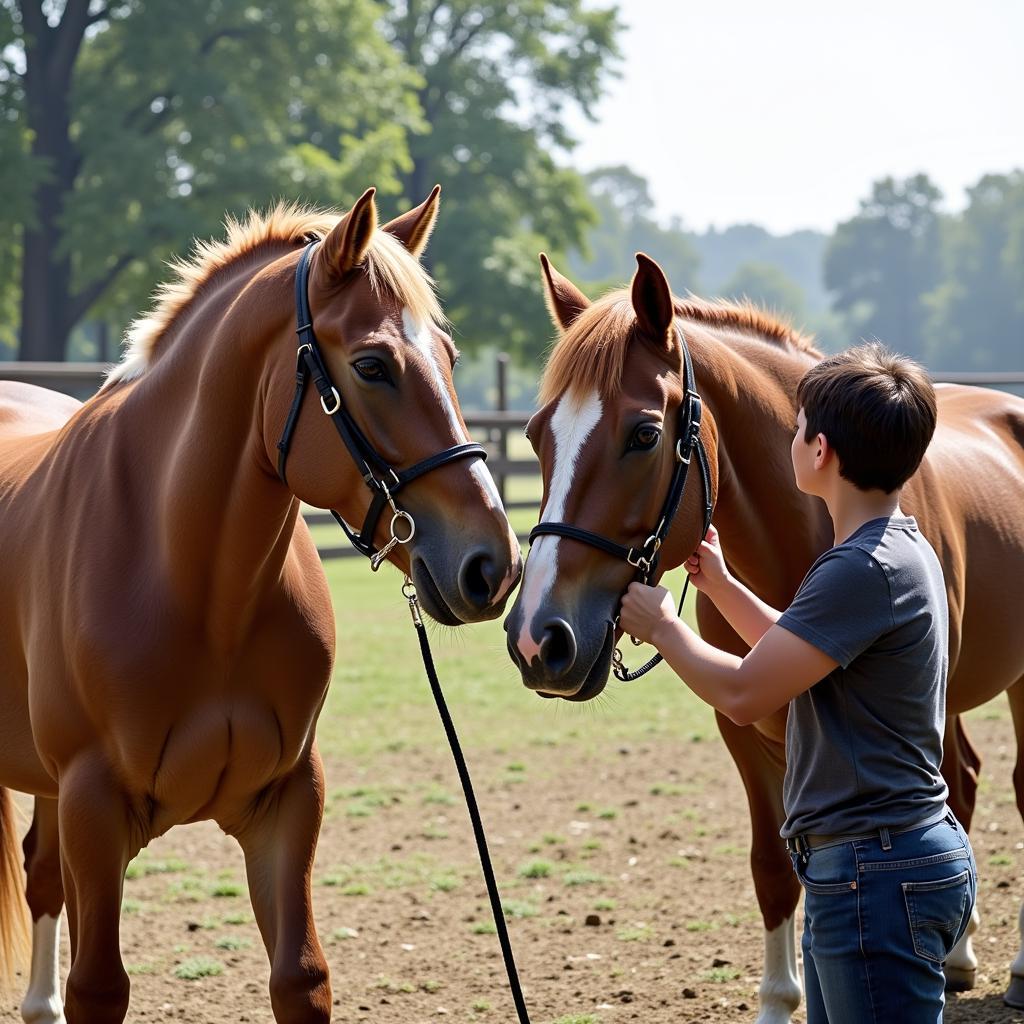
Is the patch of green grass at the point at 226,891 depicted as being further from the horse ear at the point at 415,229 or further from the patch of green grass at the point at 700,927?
the horse ear at the point at 415,229

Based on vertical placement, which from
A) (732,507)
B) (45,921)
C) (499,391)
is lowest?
(45,921)

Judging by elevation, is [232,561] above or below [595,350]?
below

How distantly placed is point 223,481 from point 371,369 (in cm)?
50

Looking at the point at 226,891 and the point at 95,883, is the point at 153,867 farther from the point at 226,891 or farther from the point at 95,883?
the point at 95,883

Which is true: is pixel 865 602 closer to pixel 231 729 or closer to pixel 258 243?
pixel 231 729

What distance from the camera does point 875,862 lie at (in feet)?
7.24

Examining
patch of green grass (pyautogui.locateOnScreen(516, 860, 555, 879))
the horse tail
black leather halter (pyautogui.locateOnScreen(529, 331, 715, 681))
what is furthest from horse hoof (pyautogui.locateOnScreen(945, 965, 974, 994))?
the horse tail

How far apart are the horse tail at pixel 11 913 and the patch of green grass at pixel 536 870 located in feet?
6.92

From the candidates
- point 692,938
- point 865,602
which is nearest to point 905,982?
point 865,602

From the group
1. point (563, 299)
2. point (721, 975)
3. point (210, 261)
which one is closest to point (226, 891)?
point (721, 975)

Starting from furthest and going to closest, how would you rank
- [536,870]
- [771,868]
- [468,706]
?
[468,706] < [536,870] < [771,868]

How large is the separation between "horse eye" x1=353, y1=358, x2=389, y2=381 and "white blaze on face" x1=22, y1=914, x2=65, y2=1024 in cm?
240

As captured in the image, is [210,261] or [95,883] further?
[210,261]

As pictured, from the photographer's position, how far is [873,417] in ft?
7.39
